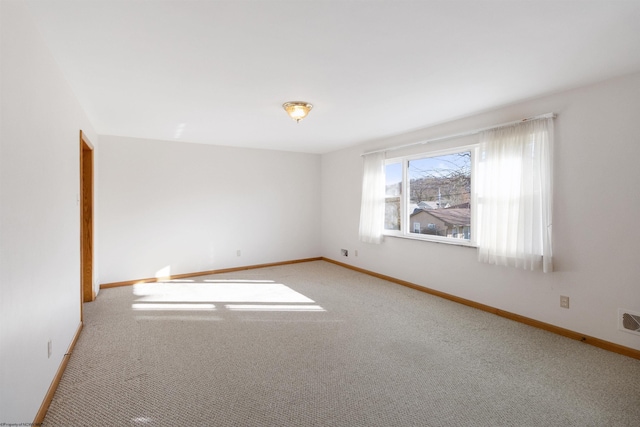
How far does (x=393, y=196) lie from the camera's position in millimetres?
5090

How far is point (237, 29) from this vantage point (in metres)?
1.94

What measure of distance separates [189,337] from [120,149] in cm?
332

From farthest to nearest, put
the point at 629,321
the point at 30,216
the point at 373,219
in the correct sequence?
the point at 373,219 < the point at 629,321 < the point at 30,216

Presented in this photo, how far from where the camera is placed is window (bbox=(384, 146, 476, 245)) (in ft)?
13.2

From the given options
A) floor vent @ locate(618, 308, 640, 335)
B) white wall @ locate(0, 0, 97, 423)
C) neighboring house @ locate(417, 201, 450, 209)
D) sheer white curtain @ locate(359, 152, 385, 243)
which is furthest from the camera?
sheer white curtain @ locate(359, 152, 385, 243)

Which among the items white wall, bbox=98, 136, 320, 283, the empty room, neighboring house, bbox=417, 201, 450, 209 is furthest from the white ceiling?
white wall, bbox=98, 136, 320, 283

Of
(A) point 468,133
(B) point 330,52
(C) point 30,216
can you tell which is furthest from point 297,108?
(C) point 30,216

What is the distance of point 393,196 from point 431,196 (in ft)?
2.38

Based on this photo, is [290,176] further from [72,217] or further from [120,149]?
[72,217]

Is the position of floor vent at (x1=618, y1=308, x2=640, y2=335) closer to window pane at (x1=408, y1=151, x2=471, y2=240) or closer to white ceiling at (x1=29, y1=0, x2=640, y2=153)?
window pane at (x1=408, y1=151, x2=471, y2=240)

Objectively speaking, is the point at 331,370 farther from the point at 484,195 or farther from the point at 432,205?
Answer: the point at 432,205

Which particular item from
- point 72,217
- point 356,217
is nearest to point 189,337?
point 72,217

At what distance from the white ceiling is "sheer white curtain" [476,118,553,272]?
406 millimetres

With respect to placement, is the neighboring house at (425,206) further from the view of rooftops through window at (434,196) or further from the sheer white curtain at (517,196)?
the sheer white curtain at (517,196)
